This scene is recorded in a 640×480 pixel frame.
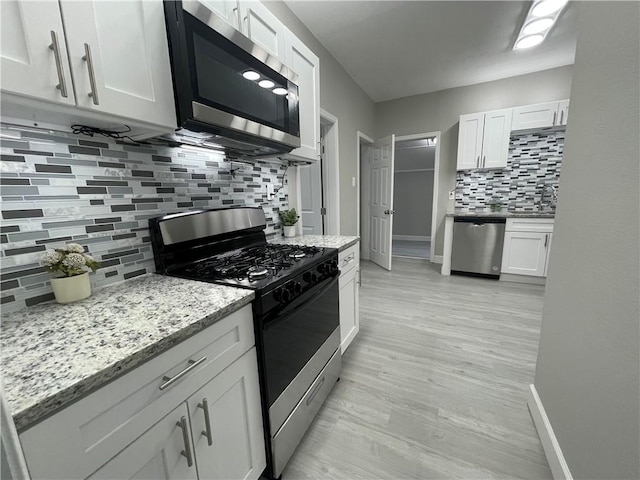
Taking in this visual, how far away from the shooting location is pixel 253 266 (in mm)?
1221

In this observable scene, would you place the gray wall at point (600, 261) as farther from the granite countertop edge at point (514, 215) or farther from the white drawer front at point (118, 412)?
the granite countertop edge at point (514, 215)

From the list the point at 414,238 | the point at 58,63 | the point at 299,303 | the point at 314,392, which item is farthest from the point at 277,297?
the point at 414,238

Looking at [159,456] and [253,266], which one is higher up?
[253,266]

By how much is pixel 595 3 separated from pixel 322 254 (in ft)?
4.91

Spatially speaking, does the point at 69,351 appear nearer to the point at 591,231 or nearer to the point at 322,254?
the point at 322,254

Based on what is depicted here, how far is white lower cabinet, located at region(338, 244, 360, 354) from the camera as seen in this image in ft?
5.79

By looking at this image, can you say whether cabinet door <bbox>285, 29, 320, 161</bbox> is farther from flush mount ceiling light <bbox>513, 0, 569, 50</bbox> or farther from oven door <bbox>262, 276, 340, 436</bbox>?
flush mount ceiling light <bbox>513, 0, 569, 50</bbox>

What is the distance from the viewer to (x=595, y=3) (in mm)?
987

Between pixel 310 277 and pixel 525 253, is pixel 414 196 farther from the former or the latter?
pixel 310 277

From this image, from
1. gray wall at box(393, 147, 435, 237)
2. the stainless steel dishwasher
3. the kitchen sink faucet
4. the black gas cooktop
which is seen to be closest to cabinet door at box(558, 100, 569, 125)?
the kitchen sink faucet

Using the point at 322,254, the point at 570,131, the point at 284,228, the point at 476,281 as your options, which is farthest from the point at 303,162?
the point at 476,281

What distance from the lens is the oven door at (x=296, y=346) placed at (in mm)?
1034

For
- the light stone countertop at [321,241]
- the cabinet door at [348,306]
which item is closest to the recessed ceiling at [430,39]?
the light stone countertop at [321,241]

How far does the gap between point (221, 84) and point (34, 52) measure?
1.74 feet
